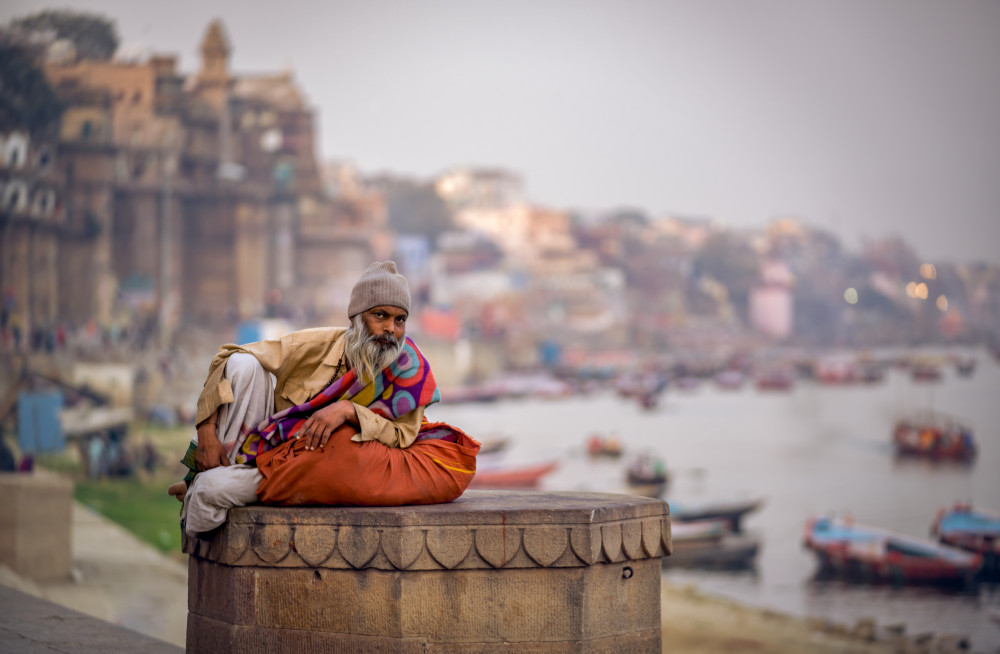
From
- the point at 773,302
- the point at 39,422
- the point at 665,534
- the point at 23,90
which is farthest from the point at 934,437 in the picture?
the point at 665,534

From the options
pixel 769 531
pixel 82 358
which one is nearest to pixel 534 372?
pixel 769 531

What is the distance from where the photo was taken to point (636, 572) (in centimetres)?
355

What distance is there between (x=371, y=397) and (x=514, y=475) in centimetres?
2523

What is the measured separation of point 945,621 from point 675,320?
1549 cm

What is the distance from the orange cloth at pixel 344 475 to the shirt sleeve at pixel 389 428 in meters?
0.02

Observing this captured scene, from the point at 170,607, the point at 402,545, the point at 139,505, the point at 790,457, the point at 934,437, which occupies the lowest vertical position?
the point at 790,457

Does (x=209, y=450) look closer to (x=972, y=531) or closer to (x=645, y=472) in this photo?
(x=972, y=531)

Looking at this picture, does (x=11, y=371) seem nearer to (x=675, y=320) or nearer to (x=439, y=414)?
(x=439, y=414)

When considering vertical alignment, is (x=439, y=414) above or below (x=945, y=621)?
above

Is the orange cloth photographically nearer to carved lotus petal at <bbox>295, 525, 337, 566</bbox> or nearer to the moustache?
carved lotus petal at <bbox>295, 525, 337, 566</bbox>

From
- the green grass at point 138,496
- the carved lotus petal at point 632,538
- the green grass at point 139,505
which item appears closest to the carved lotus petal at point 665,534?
the carved lotus petal at point 632,538

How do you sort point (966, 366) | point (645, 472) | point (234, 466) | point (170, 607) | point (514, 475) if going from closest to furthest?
point (234, 466), point (170, 607), point (514, 475), point (645, 472), point (966, 366)

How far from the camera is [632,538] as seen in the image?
11.6 ft

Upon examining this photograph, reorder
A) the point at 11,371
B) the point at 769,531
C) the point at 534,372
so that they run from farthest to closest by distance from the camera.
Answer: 1. the point at 534,372
2. the point at 769,531
3. the point at 11,371
